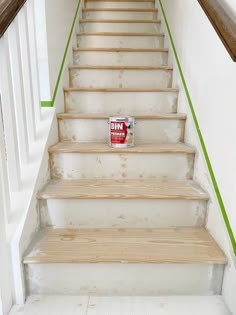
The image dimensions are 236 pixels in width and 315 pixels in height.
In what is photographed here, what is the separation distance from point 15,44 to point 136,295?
3.83 feet

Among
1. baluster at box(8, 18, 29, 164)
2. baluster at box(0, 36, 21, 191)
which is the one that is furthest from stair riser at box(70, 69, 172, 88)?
baluster at box(0, 36, 21, 191)

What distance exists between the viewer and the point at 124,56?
2316mm

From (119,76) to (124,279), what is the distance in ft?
4.79

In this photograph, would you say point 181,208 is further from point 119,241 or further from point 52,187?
point 52,187

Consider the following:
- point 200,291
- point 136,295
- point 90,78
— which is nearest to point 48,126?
point 90,78

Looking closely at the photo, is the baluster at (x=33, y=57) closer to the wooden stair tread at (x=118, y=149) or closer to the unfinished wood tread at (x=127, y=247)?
the wooden stair tread at (x=118, y=149)

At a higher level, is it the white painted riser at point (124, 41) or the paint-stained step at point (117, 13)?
the paint-stained step at point (117, 13)

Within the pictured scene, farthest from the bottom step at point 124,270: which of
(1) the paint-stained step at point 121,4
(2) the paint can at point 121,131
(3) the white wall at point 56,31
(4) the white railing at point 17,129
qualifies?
(1) the paint-stained step at point 121,4

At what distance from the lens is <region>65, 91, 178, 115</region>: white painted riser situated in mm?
1888

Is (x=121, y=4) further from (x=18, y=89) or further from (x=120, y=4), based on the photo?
(x=18, y=89)

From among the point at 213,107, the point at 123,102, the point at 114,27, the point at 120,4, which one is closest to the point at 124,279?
the point at 213,107

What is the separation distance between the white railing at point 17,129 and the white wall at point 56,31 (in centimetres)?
16

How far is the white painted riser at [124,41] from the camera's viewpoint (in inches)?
97.8

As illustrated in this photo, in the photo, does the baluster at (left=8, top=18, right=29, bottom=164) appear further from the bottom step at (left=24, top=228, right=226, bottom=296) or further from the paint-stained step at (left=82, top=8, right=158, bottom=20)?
the paint-stained step at (left=82, top=8, right=158, bottom=20)
